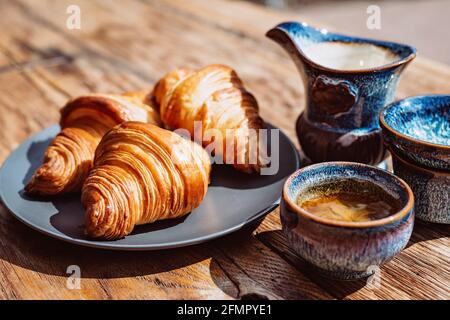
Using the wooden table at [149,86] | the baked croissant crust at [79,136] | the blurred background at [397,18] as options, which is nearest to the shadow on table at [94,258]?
the wooden table at [149,86]

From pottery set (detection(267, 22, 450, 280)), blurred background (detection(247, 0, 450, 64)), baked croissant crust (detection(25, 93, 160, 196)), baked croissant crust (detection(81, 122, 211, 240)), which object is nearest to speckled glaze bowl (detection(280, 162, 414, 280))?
pottery set (detection(267, 22, 450, 280))

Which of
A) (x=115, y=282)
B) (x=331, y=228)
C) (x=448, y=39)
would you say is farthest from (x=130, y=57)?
(x=448, y=39)

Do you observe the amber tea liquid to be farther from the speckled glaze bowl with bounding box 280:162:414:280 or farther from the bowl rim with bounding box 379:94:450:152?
the bowl rim with bounding box 379:94:450:152

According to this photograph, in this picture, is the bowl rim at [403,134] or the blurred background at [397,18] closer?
the bowl rim at [403,134]

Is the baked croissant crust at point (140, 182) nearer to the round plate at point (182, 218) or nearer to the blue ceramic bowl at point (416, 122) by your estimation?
the round plate at point (182, 218)

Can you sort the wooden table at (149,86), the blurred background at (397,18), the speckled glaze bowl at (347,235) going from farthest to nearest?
1. the blurred background at (397,18)
2. the wooden table at (149,86)
3. the speckled glaze bowl at (347,235)

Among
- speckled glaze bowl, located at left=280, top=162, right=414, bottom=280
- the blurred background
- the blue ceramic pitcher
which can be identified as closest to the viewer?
speckled glaze bowl, located at left=280, top=162, right=414, bottom=280

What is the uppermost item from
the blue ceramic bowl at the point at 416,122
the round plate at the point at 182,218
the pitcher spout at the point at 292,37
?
the pitcher spout at the point at 292,37
